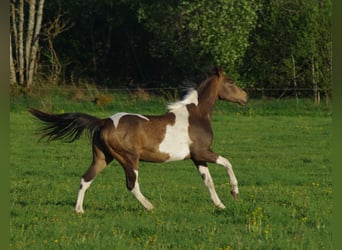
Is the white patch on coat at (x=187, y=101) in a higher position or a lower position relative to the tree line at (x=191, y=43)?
higher

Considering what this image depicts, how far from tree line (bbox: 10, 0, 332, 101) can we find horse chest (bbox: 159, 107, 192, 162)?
67.5 ft

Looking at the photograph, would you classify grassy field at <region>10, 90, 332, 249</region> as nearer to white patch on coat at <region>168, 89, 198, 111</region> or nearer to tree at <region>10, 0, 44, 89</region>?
white patch on coat at <region>168, 89, 198, 111</region>

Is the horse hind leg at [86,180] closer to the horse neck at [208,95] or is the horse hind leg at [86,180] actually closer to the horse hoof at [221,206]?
the horse hoof at [221,206]

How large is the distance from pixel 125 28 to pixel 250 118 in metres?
15.0

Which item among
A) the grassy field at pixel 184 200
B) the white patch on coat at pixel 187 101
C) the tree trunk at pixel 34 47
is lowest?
the tree trunk at pixel 34 47

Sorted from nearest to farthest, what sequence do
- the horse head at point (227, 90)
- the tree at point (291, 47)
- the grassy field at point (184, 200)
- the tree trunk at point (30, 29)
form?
the grassy field at point (184, 200)
the horse head at point (227, 90)
the tree at point (291, 47)
the tree trunk at point (30, 29)

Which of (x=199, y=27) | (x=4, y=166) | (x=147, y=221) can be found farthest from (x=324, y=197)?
(x=199, y=27)

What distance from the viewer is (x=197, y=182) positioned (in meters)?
11.9

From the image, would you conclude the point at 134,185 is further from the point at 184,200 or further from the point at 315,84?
the point at 315,84

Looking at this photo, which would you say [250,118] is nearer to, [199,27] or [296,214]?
[199,27]

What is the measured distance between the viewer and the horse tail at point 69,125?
9.09 metres

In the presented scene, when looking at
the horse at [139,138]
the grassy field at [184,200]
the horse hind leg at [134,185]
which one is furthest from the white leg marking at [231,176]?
the horse hind leg at [134,185]

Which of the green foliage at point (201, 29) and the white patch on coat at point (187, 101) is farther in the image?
the green foliage at point (201, 29)

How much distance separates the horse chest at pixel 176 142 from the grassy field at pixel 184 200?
1.96 feet
